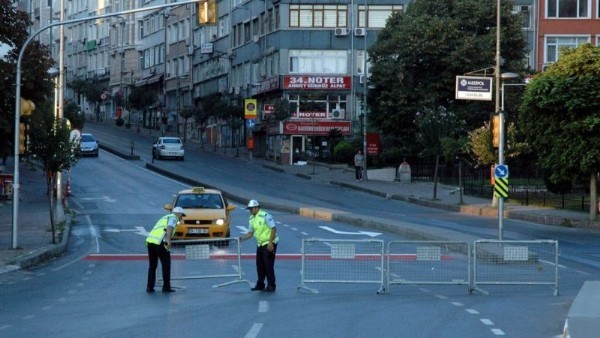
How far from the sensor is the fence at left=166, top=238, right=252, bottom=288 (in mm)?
23750

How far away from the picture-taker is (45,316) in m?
18.2

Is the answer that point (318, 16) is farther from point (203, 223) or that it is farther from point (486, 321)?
point (486, 321)

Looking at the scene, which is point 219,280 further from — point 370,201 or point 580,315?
point 370,201

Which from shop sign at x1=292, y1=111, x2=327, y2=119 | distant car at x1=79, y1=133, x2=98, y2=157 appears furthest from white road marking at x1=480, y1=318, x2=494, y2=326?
distant car at x1=79, y1=133, x2=98, y2=157

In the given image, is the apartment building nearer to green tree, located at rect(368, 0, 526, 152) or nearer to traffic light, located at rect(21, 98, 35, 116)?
green tree, located at rect(368, 0, 526, 152)

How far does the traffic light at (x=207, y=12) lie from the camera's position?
2781 cm

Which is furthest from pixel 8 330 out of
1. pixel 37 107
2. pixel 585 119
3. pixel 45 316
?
pixel 585 119

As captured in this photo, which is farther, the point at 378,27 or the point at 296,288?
the point at 378,27

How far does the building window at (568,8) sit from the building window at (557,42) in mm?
1469

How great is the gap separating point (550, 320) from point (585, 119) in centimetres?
2719

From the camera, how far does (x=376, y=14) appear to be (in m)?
86.4

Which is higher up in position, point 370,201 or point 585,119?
point 585,119

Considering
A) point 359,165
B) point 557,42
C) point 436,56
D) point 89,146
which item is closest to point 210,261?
point 359,165

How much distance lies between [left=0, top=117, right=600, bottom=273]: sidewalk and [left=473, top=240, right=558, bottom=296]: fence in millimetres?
10575
